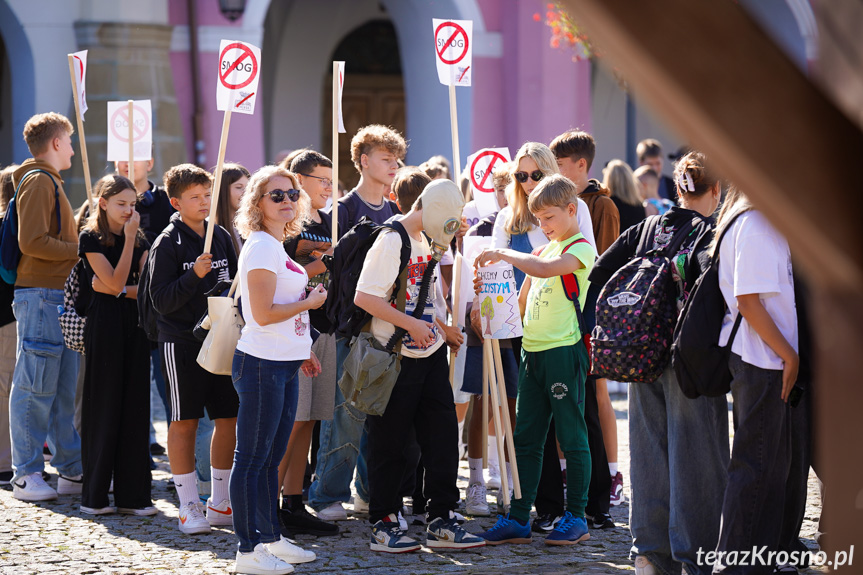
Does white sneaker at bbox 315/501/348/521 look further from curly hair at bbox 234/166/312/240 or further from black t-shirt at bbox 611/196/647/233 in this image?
black t-shirt at bbox 611/196/647/233

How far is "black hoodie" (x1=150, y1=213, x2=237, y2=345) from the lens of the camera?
492 cm

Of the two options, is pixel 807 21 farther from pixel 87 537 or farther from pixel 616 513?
pixel 87 537

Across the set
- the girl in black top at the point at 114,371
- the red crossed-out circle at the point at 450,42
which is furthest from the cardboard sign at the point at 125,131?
the red crossed-out circle at the point at 450,42

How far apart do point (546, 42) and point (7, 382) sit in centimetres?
745

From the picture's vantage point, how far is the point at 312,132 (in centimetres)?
1449

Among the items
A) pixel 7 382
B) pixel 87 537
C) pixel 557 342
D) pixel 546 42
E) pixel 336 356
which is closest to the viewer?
pixel 557 342

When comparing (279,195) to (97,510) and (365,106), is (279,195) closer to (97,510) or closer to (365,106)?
(97,510)

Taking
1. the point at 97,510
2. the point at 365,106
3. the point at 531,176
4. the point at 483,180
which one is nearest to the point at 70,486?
the point at 97,510

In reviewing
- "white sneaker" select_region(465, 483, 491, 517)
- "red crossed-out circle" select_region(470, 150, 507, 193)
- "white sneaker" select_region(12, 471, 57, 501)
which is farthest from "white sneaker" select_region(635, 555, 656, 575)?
"white sneaker" select_region(12, 471, 57, 501)

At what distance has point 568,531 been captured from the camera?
4.80m

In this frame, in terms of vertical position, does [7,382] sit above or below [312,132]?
below

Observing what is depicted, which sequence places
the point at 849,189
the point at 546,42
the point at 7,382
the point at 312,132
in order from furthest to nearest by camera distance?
the point at 312,132 < the point at 546,42 < the point at 7,382 < the point at 849,189

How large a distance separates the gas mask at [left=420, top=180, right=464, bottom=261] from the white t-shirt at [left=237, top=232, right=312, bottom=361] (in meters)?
0.61

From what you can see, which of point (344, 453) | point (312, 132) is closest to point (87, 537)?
point (344, 453)
